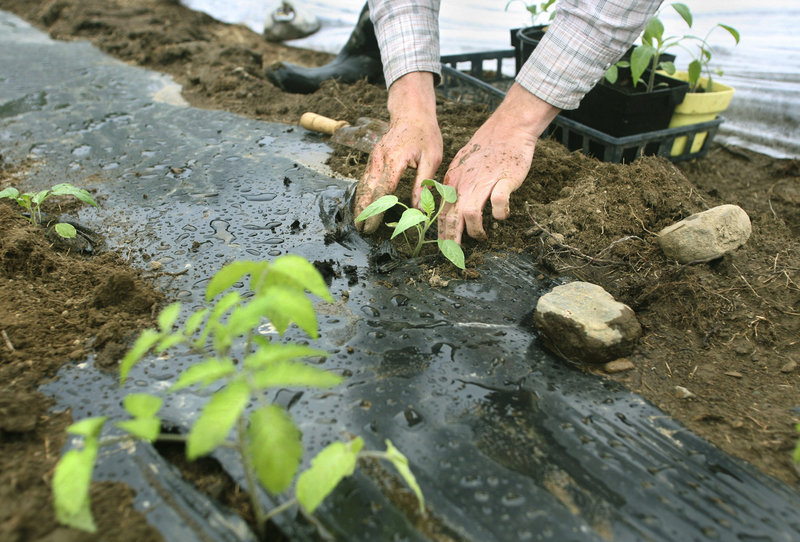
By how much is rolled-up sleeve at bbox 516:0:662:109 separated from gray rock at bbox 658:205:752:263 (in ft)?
2.01

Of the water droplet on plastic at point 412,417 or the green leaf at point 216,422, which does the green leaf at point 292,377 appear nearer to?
the green leaf at point 216,422

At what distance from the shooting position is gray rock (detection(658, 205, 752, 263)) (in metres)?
1.76

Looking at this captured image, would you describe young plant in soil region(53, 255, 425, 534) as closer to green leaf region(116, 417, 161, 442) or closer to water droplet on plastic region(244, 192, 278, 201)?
green leaf region(116, 417, 161, 442)

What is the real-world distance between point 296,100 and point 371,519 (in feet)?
9.06

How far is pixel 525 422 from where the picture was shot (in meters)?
1.29

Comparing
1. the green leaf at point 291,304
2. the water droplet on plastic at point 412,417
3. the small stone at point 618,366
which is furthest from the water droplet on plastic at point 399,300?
the green leaf at point 291,304

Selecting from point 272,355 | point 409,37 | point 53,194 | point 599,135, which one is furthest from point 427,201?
point 53,194

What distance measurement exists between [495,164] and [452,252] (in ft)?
1.37

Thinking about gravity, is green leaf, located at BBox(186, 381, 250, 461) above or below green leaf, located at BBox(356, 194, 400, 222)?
above

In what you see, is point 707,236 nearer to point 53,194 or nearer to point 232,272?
point 232,272

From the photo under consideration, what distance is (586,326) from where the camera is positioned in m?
1.45

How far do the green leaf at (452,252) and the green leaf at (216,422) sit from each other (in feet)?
3.15

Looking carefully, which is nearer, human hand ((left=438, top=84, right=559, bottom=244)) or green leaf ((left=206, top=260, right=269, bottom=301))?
green leaf ((left=206, top=260, right=269, bottom=301))

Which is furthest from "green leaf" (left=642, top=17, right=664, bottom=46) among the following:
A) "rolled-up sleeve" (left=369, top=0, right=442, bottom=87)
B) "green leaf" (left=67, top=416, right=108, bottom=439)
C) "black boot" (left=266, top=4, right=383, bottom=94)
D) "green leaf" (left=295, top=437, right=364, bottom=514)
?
"green leaf" (left=67, top=416, right=108, bottom=439)
